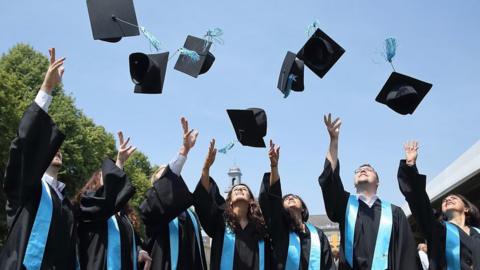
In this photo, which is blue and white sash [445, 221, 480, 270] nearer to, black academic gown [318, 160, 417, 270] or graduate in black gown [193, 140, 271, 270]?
black academic gown [318, 160, 417, 270]

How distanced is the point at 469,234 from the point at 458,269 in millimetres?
366

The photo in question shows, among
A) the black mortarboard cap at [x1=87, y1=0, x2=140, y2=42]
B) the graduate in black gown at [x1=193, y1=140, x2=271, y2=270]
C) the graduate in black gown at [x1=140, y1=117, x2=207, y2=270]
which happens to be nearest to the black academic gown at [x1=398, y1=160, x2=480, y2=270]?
the graduate in black gown at [x1=193, y1=140, x2=271, y2=270]

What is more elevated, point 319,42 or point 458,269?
point 319,42

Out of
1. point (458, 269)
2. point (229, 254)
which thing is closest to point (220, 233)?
point (229, 254)

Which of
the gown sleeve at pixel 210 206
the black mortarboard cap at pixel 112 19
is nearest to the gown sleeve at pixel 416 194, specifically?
the gown sleeve at pixel 210 206

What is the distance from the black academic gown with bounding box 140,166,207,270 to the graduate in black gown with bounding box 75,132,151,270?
0.48 feet

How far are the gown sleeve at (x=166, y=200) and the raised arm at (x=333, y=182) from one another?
1146 mm

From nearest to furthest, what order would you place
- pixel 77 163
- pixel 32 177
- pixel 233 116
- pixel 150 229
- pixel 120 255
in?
pixel 32 177 < pixel 120 255 < pixel 150 229 < pixel 233 116 < pixel 77 163

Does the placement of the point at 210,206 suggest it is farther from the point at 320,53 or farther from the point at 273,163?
Result: the point at 320,53

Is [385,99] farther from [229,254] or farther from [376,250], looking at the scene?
[229,254]

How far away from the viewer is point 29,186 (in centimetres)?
365

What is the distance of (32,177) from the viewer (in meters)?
3.63

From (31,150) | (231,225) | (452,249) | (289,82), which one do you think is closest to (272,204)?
(231,225)

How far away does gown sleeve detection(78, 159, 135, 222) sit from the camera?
420cm
